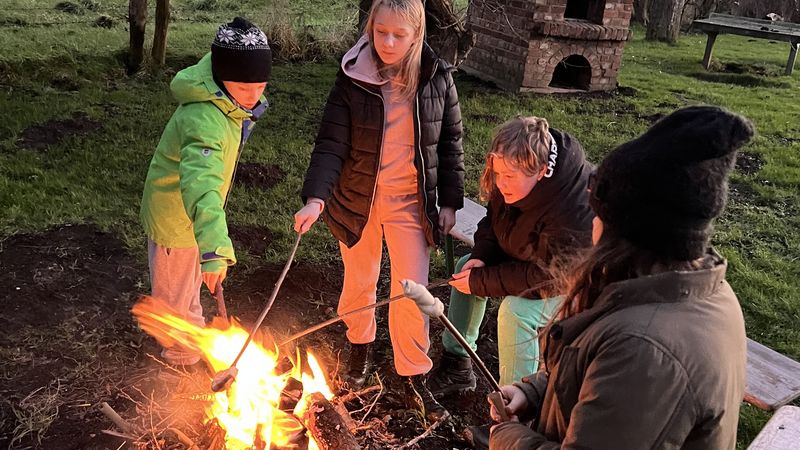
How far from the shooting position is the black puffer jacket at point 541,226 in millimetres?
2850

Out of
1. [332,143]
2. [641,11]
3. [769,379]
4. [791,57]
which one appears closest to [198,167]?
[332,143]

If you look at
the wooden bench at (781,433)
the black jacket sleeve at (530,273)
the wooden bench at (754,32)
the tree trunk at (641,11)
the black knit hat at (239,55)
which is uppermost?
the tree trunk at (641,11)

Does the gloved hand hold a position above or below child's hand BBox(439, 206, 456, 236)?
below

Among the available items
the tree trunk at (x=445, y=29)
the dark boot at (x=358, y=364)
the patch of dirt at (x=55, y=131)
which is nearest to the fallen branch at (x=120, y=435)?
the dark boot at (x=358, y=364)

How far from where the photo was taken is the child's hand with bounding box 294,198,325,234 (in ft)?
10.1

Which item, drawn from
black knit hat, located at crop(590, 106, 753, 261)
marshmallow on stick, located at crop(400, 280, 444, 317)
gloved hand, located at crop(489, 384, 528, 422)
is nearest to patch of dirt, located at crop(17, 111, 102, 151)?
marshmallow on stick, located at crop(400, 280, 444, 317)

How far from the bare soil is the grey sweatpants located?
124 mm

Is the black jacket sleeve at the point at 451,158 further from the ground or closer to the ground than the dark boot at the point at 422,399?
further from the ground

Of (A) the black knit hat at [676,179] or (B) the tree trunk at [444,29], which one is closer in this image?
(A) the black knit hat at [676,179]

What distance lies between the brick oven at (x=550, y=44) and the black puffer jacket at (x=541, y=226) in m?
6.51

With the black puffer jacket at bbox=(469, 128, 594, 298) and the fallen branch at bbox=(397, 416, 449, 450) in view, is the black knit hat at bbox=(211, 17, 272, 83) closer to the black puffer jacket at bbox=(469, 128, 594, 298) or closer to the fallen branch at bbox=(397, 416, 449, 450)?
the black puffer jacket at bbox=(469, 128, 594, 298)

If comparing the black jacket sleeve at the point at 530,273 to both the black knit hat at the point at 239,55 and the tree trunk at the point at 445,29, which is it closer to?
the black knit hat at the point at 239,55

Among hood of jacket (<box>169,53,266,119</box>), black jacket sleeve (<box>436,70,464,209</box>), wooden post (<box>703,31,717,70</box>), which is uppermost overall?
wooden post (<box>703,31,717,70</box>)

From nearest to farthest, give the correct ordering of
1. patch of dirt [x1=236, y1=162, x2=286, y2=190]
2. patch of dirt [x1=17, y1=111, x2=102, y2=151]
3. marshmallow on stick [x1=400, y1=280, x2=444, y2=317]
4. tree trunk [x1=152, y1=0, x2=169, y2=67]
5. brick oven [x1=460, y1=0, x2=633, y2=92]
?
1. marshmallow on stick [x1=400, y1=280, x2=444, y2=317]
2. patch of dirt [x1=236, y1=162, x2=286, y2=190]
3. patch of dirt [x1=17, y1=111, x2=102, y2=151]
4. tree trunk [x1=152, y1=0, x2=169, y2=67]
5. brick oven [x1=460, y1=0, x2=633, y2=92]
